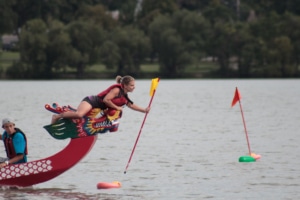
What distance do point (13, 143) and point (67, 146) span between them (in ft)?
3.41

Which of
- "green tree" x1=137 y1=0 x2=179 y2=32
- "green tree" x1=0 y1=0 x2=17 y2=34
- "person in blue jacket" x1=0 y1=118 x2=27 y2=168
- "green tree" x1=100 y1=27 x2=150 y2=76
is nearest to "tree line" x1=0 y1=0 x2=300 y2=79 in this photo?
"green tree" x1=100 y1=27 x2=150 y2=76

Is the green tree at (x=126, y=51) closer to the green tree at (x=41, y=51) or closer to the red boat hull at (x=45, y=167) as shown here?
the green tree at (x=41, y=51)

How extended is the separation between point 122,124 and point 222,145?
34.9 ft

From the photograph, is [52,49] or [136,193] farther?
[52,49]

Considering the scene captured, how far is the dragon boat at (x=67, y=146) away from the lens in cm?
2047

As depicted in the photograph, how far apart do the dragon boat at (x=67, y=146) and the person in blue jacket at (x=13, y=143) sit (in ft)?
0.41

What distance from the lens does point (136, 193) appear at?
68.5 ft

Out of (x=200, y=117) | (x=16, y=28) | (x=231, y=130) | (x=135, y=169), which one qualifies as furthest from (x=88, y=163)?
(x=16, y=28)

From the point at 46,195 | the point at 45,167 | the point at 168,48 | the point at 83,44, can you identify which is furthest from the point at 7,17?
the point at 46,195

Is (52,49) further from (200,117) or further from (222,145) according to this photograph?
(222,145)

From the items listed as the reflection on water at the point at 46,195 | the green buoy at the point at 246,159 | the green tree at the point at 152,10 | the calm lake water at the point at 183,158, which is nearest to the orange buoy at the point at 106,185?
the calm lake water at the point at 183,158

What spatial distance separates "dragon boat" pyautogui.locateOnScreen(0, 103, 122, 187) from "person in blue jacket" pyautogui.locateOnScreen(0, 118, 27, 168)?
0.12 m

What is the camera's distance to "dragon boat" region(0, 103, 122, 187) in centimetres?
2047

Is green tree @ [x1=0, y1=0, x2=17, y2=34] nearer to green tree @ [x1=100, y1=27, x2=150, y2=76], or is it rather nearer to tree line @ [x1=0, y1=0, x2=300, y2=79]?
tree line @ [x1=0, y1=0, x2=300, y2=79]
